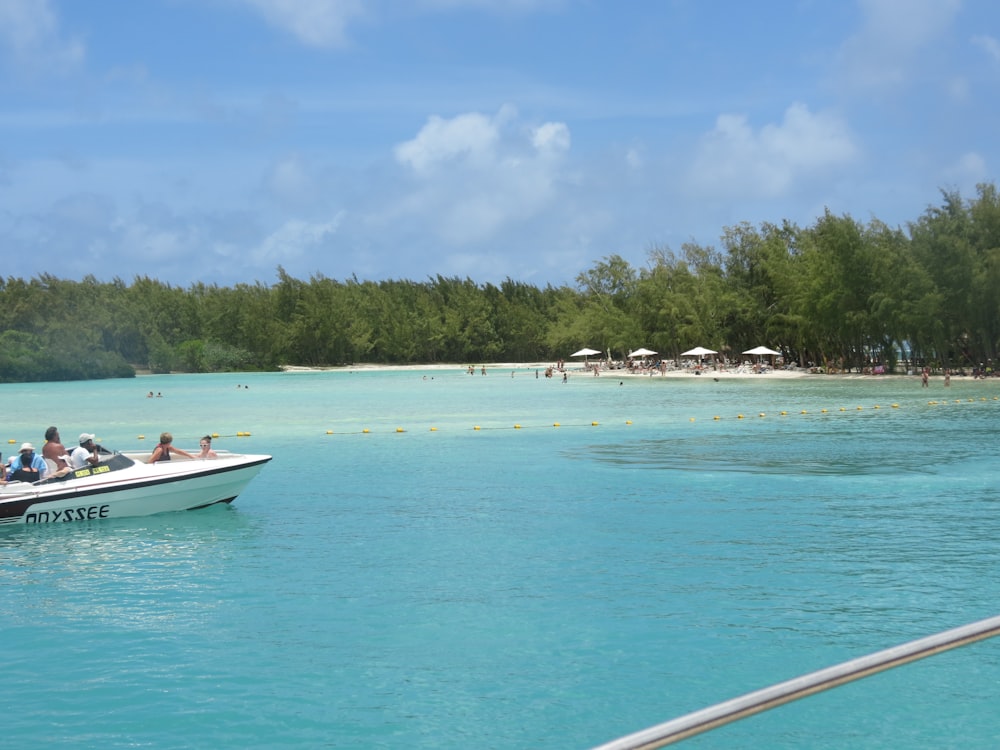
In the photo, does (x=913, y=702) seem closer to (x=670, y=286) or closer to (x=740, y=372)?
(x=740, y=372)

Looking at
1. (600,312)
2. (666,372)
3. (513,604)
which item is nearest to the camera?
(513,604)

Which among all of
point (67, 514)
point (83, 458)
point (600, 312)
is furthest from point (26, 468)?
point (600, 312)

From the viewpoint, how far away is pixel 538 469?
2870 centimetres

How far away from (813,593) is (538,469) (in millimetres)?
14988

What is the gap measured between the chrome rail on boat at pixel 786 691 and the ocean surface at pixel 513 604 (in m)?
6.36

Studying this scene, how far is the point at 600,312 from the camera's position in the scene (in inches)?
4835

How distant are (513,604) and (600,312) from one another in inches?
4326

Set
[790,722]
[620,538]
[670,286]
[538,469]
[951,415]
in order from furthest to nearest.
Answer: [670,286] → [951,415] → [538,469] → [620,538] → [790,722]

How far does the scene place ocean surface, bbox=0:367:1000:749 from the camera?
996cm

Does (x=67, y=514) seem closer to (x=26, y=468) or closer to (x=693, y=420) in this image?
(x=26, y=468)

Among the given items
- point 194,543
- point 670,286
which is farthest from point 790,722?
point 670,286

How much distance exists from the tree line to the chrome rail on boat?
2717 inches

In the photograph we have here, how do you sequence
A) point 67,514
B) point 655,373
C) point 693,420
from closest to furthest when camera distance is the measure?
point 67,514
point 693,420
point 655,373

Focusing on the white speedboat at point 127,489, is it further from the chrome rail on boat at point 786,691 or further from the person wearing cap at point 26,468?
the chrome rail on boat at point 786,691
